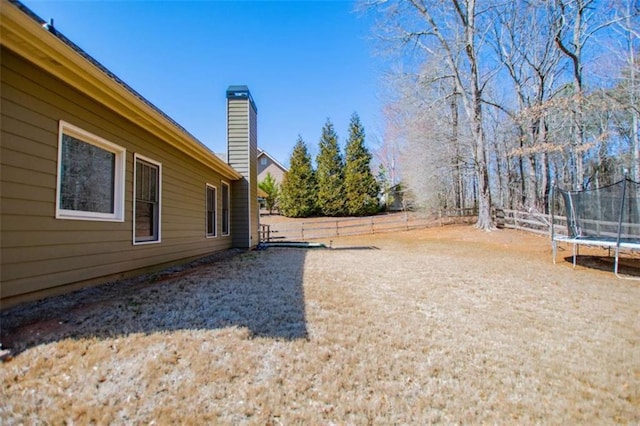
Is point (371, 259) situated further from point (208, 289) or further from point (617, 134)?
point (617, 134)

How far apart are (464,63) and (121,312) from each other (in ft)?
55.1

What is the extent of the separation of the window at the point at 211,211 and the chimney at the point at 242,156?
120 cm

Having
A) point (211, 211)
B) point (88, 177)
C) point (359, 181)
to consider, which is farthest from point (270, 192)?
point (88, 177)

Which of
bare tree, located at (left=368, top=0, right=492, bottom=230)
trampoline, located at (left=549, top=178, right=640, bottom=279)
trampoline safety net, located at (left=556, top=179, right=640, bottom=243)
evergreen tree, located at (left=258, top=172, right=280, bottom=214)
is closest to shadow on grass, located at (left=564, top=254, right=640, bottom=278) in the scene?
trampoline, located at (left=549, top=178, right=640, bottom=279)

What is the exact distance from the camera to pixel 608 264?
7453mm

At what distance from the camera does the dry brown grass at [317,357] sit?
182 cm

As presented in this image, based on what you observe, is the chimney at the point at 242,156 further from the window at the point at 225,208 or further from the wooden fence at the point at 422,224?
the wooden fence at the point at 422,224

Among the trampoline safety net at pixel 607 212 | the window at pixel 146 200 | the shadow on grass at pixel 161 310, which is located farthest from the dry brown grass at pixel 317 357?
the trampoline safety net at pixel 607 212

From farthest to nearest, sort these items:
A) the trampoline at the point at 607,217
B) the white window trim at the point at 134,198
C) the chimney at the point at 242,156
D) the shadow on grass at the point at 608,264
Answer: the chimney at the point at 242,156 < the shadow on grass at the point at 608,264 < the trampoline at the point at 607,217 < the white window trim at the point at 134,198

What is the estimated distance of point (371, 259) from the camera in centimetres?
742

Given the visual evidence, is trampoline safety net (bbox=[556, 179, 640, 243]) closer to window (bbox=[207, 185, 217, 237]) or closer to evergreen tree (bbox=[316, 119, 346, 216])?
window (bbox=[207, 185, 217, 237])

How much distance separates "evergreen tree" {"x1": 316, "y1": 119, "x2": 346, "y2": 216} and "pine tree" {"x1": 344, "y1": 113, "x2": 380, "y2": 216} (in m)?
0.54

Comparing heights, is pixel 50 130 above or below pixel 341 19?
below

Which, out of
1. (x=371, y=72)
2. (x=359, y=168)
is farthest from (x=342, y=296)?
(x=359, y=168)
